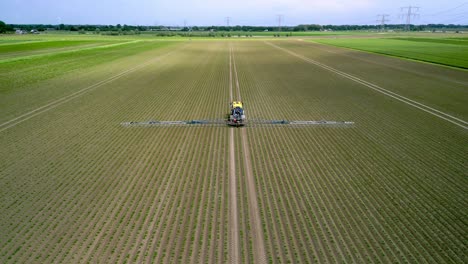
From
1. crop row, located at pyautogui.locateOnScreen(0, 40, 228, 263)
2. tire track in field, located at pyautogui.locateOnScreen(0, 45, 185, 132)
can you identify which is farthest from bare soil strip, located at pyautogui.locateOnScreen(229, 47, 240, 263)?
tire track in field, located at pyautogui.locateOnScreen(0, 45, 185, 132)

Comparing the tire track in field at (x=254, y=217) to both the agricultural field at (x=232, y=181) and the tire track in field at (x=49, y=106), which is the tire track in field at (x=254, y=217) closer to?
the agricultural field at (x=232, y=181)

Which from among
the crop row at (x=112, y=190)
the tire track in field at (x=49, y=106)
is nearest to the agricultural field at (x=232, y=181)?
the crop row at (x=112, y=190)

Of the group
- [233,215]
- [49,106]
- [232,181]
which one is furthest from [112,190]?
[49,106]

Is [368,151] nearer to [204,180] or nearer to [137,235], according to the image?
[204,180]

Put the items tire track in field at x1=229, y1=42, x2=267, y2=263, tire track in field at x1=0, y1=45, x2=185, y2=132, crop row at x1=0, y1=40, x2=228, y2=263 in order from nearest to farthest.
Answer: tire track in field at x1=229, y1=42, x2=267, y2=263
crop row at x1=0, y1=40, x2=228, y2=263
tire track in field at x1=0, y1=45, x2=185, y2=132

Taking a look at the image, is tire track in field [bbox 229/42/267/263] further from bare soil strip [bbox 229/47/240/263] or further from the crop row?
the crop row

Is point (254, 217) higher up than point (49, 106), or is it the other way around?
point (49, 106)

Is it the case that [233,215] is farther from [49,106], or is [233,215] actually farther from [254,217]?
[49,106]

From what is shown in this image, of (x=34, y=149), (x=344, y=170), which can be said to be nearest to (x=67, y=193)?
(x=34, y=149)
